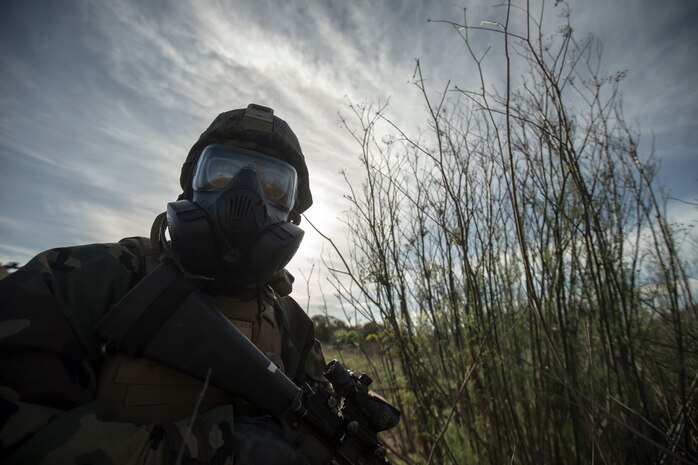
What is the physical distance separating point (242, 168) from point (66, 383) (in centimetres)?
121

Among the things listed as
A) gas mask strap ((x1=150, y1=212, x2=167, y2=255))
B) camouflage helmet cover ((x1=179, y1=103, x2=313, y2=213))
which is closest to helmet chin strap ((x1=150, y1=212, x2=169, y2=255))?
gas mask strap ((x1=150, y1=212, x2=167, y2=255))

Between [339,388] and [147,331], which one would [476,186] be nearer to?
[339,388]

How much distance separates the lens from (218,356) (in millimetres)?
1220

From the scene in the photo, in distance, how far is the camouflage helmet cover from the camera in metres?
2.19

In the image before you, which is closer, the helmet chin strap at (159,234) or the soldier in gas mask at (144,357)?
the soldier in gas mask at (144,357)

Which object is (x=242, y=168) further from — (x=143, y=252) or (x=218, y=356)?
(x=218, y=356)

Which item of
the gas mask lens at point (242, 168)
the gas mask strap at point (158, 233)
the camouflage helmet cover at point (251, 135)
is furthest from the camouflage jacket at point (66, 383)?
the camouflage helmet cover at point (251, 135)

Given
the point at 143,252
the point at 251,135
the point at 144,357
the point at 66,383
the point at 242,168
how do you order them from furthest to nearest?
the point at 251,135 < the point at 242,168 < the point at 143,252 < the point at 144,357 < the point at 66,383

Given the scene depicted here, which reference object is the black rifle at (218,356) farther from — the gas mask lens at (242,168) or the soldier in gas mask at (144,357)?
the gas mask lens at (242,168)

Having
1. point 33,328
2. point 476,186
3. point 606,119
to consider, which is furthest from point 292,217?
point 606,119

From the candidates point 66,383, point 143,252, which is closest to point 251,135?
point 143,252

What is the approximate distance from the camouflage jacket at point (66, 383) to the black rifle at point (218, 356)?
0.40ft

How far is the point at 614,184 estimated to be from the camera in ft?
7.63

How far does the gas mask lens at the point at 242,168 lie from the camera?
189 centimetres
